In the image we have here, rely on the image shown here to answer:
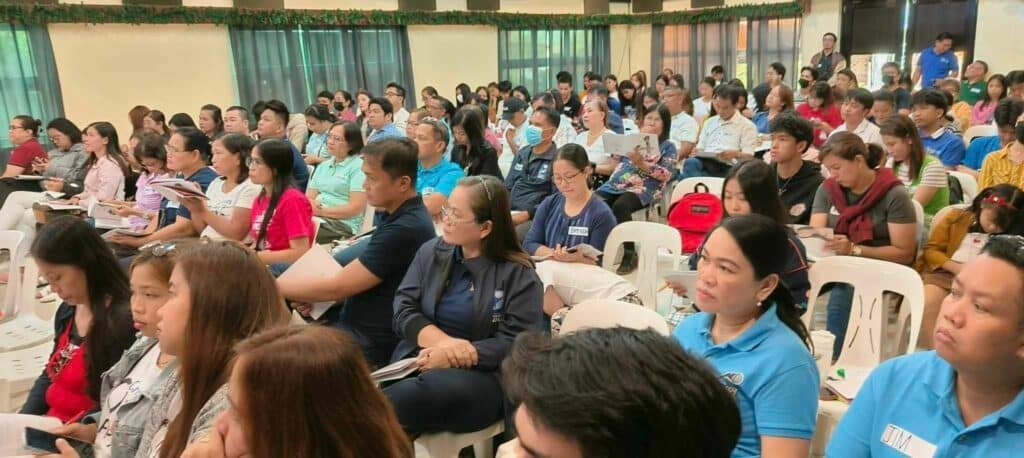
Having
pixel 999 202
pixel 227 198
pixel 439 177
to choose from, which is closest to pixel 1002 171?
pixel 999 202

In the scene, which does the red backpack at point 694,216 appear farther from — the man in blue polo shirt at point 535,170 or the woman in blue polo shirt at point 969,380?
the woman in blue polo shirt at point 969,380

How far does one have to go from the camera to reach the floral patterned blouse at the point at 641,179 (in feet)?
17.7

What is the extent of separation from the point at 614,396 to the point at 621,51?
45.5ft

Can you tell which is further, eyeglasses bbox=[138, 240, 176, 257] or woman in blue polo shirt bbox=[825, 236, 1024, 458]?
eyeglasses bbox=[138, 240, 176, 257]

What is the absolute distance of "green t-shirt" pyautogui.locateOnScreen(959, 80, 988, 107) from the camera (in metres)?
8.76

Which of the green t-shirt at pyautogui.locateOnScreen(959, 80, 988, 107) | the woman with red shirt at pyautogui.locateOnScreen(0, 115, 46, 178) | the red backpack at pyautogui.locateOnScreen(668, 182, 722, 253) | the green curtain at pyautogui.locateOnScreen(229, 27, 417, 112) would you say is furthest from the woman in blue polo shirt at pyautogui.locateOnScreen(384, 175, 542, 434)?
the green t-shirt at pyautogui.locateOnScreen(959, 80, 988, 107)

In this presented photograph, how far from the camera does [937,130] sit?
17.6 feet

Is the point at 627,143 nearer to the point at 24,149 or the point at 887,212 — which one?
the point at 887,212

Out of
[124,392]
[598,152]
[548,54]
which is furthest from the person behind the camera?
[548,54]

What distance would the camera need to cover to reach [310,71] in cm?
1037

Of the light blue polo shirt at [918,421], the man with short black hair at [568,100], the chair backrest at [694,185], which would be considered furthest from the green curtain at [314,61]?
the light blue polo shirt at [918,421]

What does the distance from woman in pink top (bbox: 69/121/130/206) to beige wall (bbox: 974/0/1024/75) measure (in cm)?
988

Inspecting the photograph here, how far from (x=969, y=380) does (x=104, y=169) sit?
5.53 m

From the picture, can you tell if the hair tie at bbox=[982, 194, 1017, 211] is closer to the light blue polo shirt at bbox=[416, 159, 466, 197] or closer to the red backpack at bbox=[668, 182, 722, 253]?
the red backpack at bbox=[668, 182, 722, 253]
